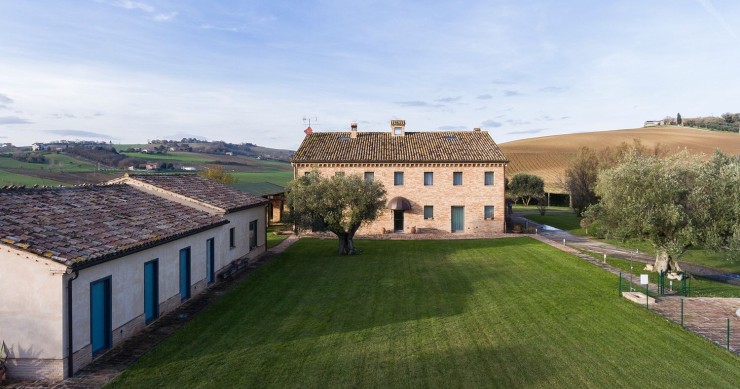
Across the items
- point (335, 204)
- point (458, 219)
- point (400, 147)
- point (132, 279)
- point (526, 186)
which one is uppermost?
point (400, 147)

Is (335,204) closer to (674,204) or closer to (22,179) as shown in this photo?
(674,204)

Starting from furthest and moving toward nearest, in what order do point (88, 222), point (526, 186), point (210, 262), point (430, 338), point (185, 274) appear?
point (526, 186) < point (210, 262) < point (185, 274) < point (88, 222) < point (430, 338)

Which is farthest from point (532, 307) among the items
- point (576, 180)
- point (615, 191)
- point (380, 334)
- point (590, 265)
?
point (576, 180)

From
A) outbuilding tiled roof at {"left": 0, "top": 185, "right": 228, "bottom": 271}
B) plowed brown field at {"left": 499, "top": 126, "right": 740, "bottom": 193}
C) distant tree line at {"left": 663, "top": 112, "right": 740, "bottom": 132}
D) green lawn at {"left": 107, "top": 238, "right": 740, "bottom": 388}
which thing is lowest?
green lawn at {"left": 107, "top": 238, "right": 740, "bottom": 388}

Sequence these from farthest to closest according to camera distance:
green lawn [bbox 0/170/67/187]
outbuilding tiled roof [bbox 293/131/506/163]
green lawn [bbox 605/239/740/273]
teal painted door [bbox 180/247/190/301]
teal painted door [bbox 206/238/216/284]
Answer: green lawn [bbox 0/170/67/187]
outbuilding tiled roof [bbox 293/131/506/163]
green lawn [bbox 605/239/740/273]
teal painted door [bbox 206/238/216/284]
teal painted door [bbox 180/247/190/301]

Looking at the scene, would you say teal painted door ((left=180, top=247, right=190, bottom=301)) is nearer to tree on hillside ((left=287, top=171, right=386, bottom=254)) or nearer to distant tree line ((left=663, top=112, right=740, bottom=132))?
Answer: tree on hillside ((left=287, top=171, right=386, bottom=254))

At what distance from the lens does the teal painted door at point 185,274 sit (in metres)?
17.0

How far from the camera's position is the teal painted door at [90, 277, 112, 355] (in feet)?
38.0

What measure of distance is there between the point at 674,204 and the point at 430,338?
504 inches

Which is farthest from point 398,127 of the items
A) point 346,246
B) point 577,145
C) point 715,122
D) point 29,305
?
point 715,122

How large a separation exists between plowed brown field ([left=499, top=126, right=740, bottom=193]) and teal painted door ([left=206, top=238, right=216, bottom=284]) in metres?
57.4

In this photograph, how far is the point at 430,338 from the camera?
13227 millimetres

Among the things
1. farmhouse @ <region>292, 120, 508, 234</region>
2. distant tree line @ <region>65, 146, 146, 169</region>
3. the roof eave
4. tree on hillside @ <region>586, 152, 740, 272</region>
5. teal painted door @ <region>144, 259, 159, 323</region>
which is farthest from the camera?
distant tree line @ <region>65, 146, 146, 169</region>

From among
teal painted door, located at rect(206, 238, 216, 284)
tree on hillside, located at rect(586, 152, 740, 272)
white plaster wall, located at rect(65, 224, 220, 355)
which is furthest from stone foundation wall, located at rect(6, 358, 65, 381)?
tree on hillside, located at rect(586, 152, 740, 272)
